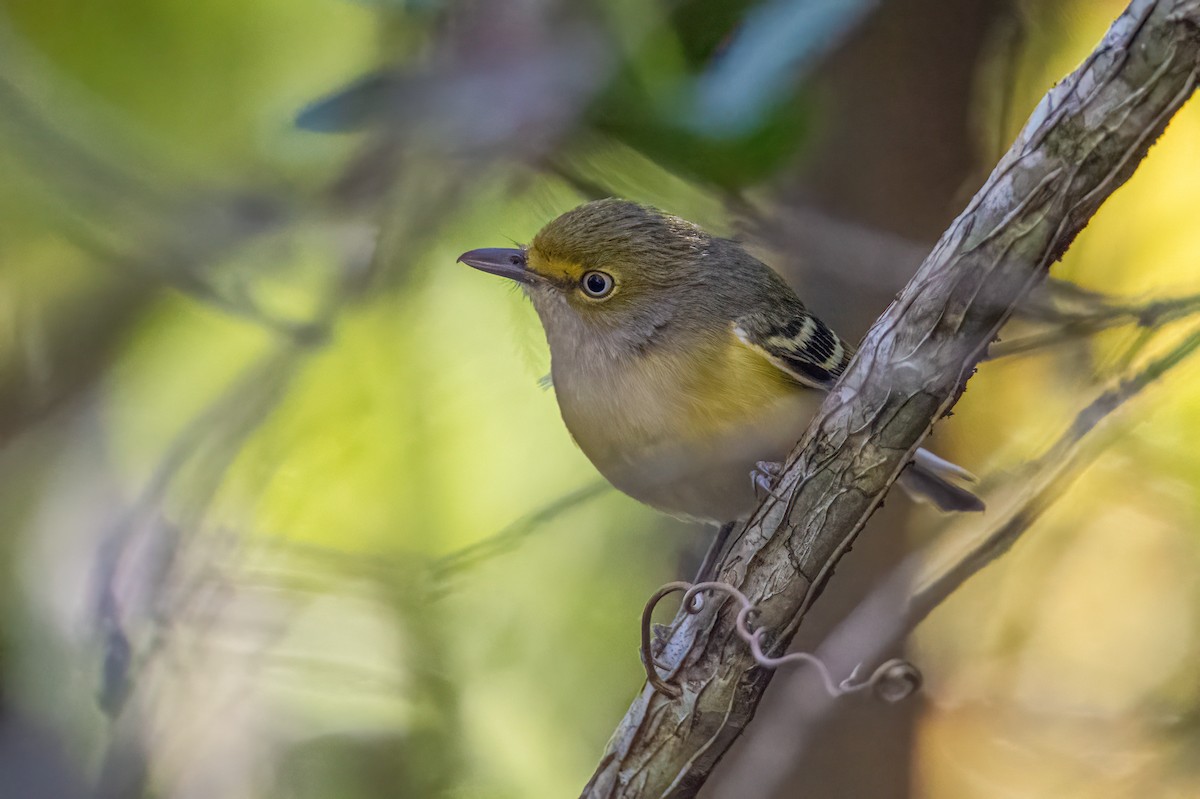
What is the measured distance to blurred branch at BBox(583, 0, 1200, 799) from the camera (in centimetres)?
138

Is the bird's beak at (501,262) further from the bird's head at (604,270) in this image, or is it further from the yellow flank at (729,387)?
the yellow flank at (729,387)

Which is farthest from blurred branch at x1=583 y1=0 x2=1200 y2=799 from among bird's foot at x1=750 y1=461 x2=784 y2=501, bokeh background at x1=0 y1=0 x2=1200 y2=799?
bokeh background at x1=0 y1=0 x2=1200 y2=799

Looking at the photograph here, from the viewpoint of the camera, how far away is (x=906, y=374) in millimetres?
1557

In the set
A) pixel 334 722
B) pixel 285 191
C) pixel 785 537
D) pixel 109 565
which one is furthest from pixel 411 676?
pixel 785 537

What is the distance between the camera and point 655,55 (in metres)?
2.04

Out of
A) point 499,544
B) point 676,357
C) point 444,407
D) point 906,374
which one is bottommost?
point 444,407

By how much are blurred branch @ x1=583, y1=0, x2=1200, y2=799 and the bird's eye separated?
93 cm

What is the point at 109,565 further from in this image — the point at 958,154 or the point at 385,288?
the point at 958,154

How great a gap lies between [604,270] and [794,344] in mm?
490

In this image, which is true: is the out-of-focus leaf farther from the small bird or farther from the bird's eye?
the bird's eye

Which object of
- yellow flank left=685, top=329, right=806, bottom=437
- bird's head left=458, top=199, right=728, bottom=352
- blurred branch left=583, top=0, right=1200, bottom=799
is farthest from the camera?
bird's head left=458, top=199, right=728, bottom=352

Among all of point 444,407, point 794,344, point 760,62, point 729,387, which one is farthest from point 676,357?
point 444,407

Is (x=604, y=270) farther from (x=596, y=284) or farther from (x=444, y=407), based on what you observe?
(x=444, y=407)

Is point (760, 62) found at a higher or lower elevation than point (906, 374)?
higher
